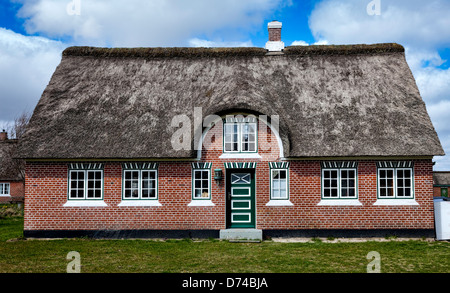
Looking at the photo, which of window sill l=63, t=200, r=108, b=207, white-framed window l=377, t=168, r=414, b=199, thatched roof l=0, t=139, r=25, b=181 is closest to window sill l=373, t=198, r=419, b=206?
white-framed window l=377, t=168, r=414, b=199

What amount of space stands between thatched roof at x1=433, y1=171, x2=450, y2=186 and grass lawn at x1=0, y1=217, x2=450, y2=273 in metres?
33.5

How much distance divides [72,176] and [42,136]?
1807 millimetres

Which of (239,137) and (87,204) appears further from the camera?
(239,137)

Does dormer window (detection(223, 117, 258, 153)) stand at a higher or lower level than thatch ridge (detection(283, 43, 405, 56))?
lower

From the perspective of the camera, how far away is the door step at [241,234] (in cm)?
1389

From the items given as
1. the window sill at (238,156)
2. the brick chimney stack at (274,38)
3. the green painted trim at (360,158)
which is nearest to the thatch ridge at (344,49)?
the brick chimney stack at (274,38)

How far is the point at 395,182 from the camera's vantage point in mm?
14297

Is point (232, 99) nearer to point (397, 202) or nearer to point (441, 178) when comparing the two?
point (397, 202)

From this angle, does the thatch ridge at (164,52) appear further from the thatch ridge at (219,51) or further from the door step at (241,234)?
the door step at (241,234)

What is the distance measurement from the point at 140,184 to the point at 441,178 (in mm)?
39195

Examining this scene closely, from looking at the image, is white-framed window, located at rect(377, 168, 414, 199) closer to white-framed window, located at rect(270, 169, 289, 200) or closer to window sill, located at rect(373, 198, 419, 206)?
window sill, located at rect(373, 198, 419, 206)

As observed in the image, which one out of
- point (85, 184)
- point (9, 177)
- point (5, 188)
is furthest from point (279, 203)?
point (5, 188)

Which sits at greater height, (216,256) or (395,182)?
(395,182)

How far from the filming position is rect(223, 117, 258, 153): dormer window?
14.5 metres
